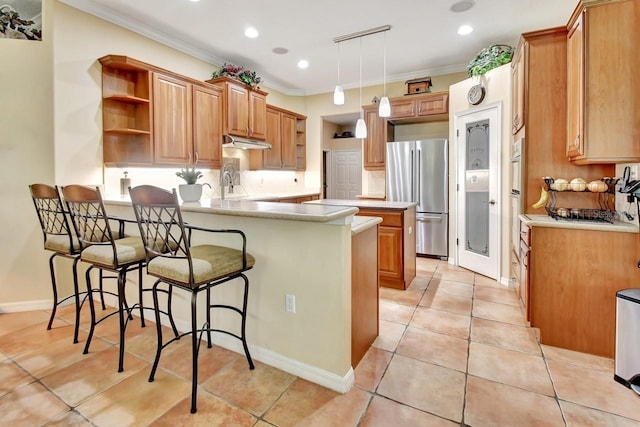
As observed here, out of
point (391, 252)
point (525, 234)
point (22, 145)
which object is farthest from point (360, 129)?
point (22, 145)

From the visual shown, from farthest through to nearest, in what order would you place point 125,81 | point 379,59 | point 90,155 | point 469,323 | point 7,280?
point 379,59
point 125,81
point 90,155
point 7,280
point 469,323

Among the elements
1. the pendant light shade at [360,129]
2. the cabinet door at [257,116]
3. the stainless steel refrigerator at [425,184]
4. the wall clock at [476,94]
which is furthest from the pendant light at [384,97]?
the cabinet door at [257,116]

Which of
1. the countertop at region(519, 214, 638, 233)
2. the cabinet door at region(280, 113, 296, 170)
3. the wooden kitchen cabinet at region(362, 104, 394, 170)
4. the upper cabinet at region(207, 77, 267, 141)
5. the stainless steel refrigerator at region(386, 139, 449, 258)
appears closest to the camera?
the countertop at region(519, 214, 638, 233)

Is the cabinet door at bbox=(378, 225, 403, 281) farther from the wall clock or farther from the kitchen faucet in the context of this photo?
the kitchen faucet

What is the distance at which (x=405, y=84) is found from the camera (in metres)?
5.45

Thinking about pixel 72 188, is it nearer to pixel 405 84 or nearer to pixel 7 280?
pixel 7 280

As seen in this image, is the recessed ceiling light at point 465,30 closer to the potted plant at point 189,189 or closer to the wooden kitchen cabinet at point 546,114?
the wooden kitchen cabinet at point 546,114

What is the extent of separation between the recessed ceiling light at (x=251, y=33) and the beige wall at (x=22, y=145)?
6.14ft

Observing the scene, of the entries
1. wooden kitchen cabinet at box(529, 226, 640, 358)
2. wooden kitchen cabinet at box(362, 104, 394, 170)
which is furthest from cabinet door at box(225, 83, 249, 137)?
wooden kitchen cabinet at box(529, 226, 640, 358)

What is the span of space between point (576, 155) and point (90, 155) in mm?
4295

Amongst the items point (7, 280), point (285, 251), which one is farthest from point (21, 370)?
point (285, 251)

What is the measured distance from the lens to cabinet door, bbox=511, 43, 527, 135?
2.92 m

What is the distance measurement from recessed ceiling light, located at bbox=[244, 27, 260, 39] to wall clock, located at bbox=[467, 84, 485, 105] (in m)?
2.76

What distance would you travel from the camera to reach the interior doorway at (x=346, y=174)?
741cm
